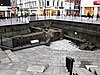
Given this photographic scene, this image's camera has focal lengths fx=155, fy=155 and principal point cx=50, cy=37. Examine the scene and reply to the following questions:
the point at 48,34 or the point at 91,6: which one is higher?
the point at 91,6

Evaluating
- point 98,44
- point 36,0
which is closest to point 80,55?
point 98,44

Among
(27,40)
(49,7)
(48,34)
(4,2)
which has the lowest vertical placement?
(27,40)

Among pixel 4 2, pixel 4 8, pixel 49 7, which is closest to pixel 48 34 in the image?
pixel 4 8

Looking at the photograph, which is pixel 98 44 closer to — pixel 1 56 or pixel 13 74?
pixel 1 56

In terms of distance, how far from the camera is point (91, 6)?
36.0m

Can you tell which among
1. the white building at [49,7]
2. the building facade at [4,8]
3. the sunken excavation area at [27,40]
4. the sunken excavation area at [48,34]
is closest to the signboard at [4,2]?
the building facade at [4,8]

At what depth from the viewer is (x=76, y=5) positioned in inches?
1715

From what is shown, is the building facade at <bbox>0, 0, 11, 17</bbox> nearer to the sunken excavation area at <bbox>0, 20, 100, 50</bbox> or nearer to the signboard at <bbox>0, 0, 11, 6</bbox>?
the signboard at <bbox>0, 0, 11, 6</bbox>

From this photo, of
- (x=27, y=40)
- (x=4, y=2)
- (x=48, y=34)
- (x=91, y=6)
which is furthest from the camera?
(x=4, y=2)

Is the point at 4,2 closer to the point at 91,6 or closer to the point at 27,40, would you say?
the point at 91,6

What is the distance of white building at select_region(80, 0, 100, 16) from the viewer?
35.0 m

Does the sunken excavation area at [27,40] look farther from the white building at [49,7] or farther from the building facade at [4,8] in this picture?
the white building at [49,7]

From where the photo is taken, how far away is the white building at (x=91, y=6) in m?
35.0

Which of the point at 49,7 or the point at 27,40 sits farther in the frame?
the point at 49,7
